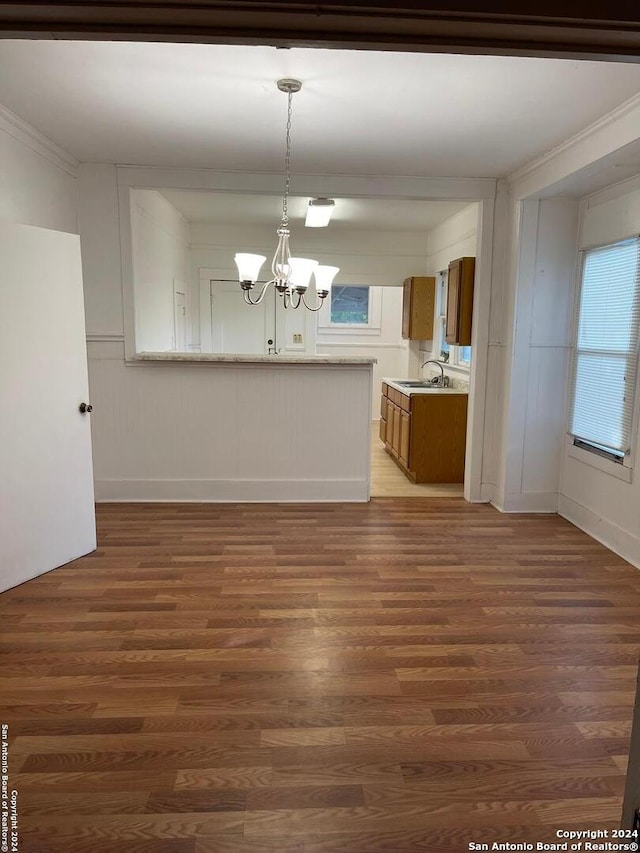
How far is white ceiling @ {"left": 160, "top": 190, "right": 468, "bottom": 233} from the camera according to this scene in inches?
211

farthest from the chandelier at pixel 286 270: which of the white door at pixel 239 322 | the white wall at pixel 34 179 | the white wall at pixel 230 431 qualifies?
the white door at pixel 239 322

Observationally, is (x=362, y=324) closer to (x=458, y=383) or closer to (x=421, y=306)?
(x=421, y=306)

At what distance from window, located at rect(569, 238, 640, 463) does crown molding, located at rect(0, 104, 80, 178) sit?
3.77 metres

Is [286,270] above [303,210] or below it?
below

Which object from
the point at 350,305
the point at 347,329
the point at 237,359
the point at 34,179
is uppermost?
the point at 34,179

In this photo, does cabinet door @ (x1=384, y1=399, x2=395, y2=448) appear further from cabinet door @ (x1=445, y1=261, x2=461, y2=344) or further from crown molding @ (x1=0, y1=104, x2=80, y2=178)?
crown molding @ (x1=0, y1=104, x2=80, y2=178)

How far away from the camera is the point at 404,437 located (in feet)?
18.4

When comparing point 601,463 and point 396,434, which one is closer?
point 601,463

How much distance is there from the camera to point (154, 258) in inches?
205

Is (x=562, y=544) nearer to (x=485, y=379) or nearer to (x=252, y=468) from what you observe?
(x=485, y=379)

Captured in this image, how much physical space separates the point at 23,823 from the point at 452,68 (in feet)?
10.6

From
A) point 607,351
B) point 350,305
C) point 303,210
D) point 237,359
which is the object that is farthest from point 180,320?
point 607,351

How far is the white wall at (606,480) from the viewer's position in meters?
3.59

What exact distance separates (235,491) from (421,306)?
3.36 meters
